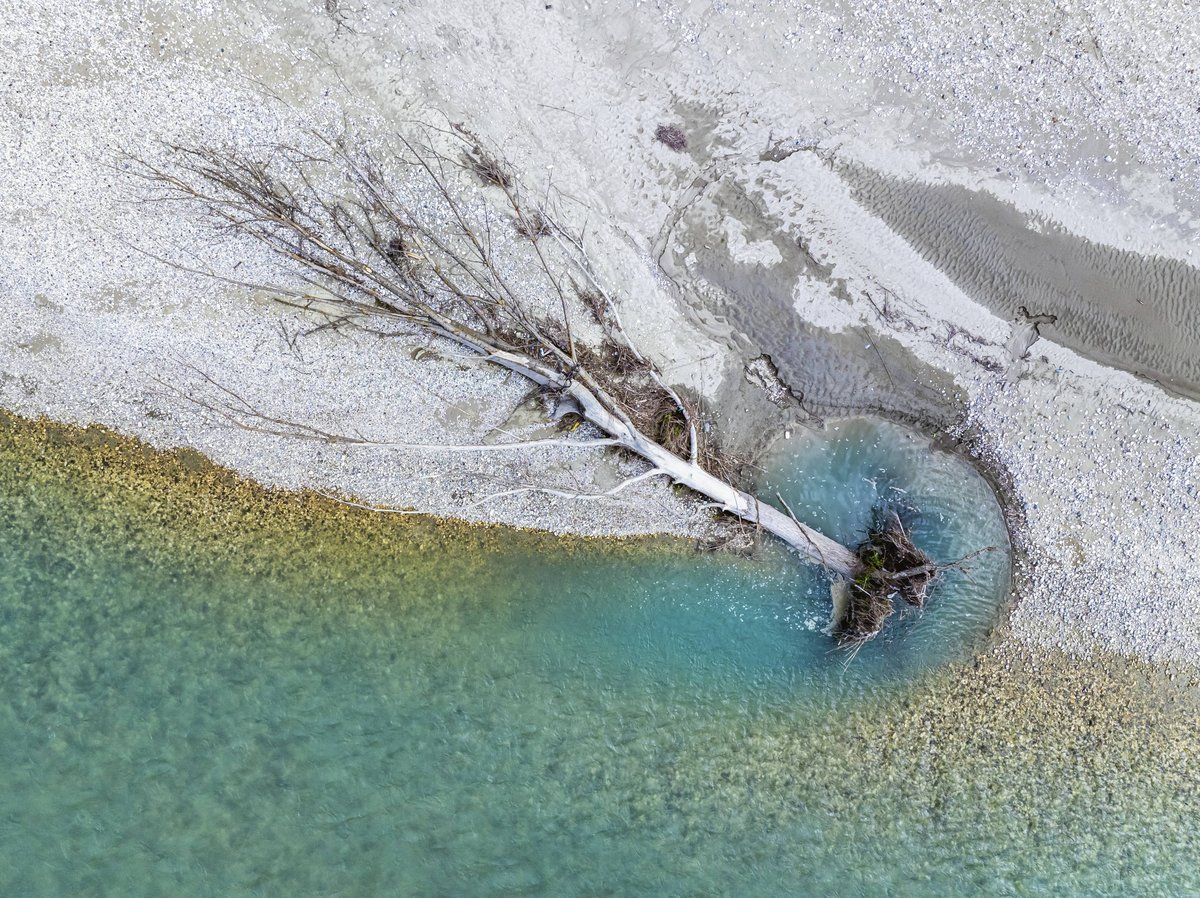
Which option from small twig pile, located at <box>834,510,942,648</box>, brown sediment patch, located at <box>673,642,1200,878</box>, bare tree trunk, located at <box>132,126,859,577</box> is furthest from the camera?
brown sediment patch, located at <box>673,642,1200,878</box>

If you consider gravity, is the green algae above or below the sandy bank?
below

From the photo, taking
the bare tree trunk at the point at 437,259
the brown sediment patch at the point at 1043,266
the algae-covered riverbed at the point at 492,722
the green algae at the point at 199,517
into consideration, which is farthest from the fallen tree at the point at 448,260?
the brown sediment patch at the point at 1043,266

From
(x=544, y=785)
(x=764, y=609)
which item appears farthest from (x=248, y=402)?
(x=764, y=609)

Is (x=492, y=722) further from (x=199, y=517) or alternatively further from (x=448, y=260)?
(x=448, y=260)

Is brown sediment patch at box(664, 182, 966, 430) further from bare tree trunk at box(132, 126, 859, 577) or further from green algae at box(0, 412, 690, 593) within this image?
green algae at box(0, 412, 690, 593)

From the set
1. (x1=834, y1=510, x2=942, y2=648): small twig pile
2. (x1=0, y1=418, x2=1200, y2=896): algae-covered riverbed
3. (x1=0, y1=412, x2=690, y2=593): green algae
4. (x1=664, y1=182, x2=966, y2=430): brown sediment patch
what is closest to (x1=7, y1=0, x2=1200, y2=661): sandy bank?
(x1=664, y1=182, x2=966, y2=430): brown sediment patch

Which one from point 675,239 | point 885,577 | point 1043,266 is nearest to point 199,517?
point 675,239

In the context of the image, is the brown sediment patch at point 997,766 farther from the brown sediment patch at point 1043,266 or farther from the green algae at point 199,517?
the green algae at point 199,517
